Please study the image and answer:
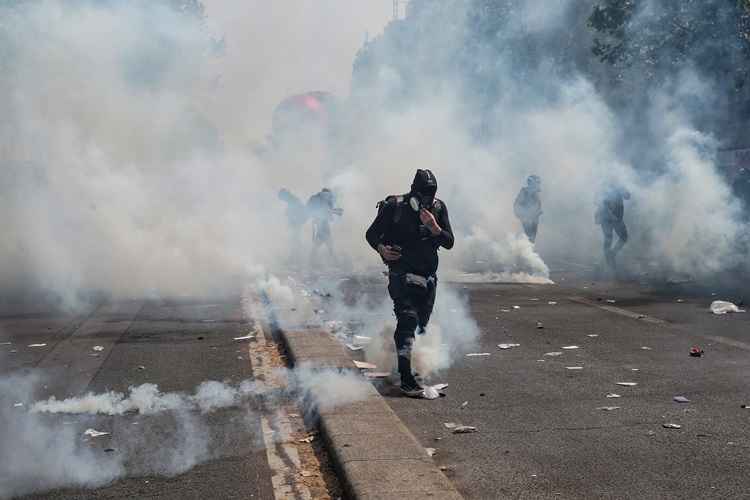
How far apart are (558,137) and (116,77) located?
1357 centimetres

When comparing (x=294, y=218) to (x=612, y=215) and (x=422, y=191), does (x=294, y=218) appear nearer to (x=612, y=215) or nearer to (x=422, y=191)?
(x=612, y=215)

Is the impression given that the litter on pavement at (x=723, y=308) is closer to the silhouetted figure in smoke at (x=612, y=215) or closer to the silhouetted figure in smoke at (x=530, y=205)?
the silhouetted figure in smoke at (x=612, y=215)

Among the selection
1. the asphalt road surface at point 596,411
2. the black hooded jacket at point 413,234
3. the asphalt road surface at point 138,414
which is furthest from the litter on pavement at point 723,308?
the black hooded jacket at point 413,234

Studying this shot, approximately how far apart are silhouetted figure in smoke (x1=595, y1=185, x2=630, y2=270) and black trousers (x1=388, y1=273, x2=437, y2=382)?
37.7 ft

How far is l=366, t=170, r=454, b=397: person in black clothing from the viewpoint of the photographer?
24.8ft

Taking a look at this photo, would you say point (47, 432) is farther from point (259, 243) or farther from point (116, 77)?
point (259, 243)

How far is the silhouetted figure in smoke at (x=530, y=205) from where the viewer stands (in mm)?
19203

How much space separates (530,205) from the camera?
1925 centimetres

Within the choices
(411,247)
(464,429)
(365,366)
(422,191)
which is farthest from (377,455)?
(365,366)

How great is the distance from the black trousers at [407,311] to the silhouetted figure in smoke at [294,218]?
14799mm

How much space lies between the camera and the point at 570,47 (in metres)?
37.7

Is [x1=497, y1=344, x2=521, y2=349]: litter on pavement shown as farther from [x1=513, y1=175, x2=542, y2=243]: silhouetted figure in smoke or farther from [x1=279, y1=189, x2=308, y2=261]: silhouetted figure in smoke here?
[x1=279, y1=189, x2=308, y2=261]: silhouetted figure in smoke

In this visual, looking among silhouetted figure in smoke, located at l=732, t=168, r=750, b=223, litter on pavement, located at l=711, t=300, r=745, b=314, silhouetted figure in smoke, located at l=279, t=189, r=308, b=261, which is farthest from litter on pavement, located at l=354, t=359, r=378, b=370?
silhouetted figure in smoke, located at l=279, t=189, r=308, b=261

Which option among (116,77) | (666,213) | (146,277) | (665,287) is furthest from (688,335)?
(116,77)
